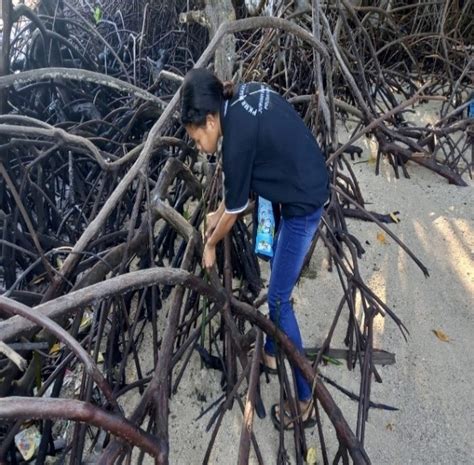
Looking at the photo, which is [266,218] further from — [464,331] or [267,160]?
[464,331]

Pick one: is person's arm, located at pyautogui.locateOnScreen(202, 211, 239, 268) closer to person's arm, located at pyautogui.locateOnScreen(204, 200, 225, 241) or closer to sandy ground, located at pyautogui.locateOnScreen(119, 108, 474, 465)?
person's arm, located at pyautogui.locateOnScreen(204, 200, 225, 241)

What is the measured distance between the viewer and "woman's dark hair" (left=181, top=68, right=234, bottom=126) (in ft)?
3.92

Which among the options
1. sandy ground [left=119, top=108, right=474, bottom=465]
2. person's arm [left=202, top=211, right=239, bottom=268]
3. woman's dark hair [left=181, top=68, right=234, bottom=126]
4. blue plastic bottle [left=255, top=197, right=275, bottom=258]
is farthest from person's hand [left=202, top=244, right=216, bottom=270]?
sandy ground [left=119, top=108, right=474, bottom=465]

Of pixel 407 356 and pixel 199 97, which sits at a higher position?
pixel 199 97

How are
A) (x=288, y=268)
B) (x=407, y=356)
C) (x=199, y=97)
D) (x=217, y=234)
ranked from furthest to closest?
1. (x=407, y=356)
2. (x=288, y=268)
3. (x=217, y=234)
4. (x=199, y=97)

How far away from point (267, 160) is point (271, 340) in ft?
2.30

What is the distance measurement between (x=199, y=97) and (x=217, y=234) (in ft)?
1.37

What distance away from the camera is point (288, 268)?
61.6 inches

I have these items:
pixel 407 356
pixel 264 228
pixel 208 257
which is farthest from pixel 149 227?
pixel 407 356

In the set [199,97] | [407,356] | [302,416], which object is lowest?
[302,416]

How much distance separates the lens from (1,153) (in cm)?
199

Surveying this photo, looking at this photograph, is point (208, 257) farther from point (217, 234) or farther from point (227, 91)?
point (227, 91)

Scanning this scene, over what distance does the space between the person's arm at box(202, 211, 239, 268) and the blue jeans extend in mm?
190

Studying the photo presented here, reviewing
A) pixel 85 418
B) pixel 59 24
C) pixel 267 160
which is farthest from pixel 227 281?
pixel 59 24
